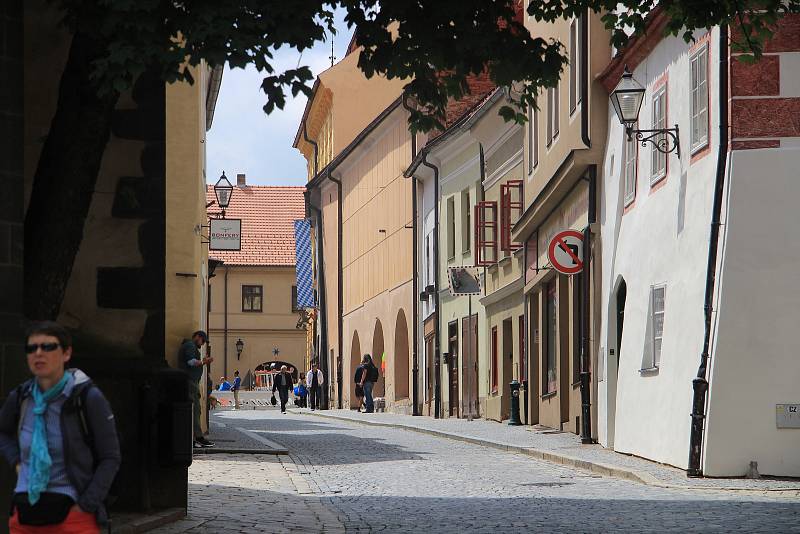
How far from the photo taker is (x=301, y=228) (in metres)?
68.1

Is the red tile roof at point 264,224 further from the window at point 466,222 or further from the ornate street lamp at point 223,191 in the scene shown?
the ornate street lamp at point 223,191

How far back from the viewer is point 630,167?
22.5m

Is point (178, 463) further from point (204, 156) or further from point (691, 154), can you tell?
point (204, 156)

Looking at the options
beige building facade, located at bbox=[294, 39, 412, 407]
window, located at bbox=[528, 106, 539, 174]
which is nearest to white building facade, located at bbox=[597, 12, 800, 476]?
window, located at bbox=[528, 106, 539, 174]

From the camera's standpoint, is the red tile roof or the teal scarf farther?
the red tile roof

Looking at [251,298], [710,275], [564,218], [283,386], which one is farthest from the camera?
[251,298]

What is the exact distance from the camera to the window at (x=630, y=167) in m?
22.1

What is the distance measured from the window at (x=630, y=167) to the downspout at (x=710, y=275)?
15.7 ft

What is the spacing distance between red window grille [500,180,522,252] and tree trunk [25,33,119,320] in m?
24.0

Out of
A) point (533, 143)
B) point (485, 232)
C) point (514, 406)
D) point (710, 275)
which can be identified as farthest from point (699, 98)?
point (485, 232)

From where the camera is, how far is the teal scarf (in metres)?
6.29

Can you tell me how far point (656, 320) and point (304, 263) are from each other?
161ft

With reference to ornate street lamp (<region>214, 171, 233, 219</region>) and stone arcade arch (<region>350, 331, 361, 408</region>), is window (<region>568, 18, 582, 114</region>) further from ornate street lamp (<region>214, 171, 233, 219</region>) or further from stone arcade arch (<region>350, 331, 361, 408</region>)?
stone arcade arch (<region>350, 331, 361, 408</region>)

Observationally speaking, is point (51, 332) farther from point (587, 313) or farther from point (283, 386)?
point (283, 386)
